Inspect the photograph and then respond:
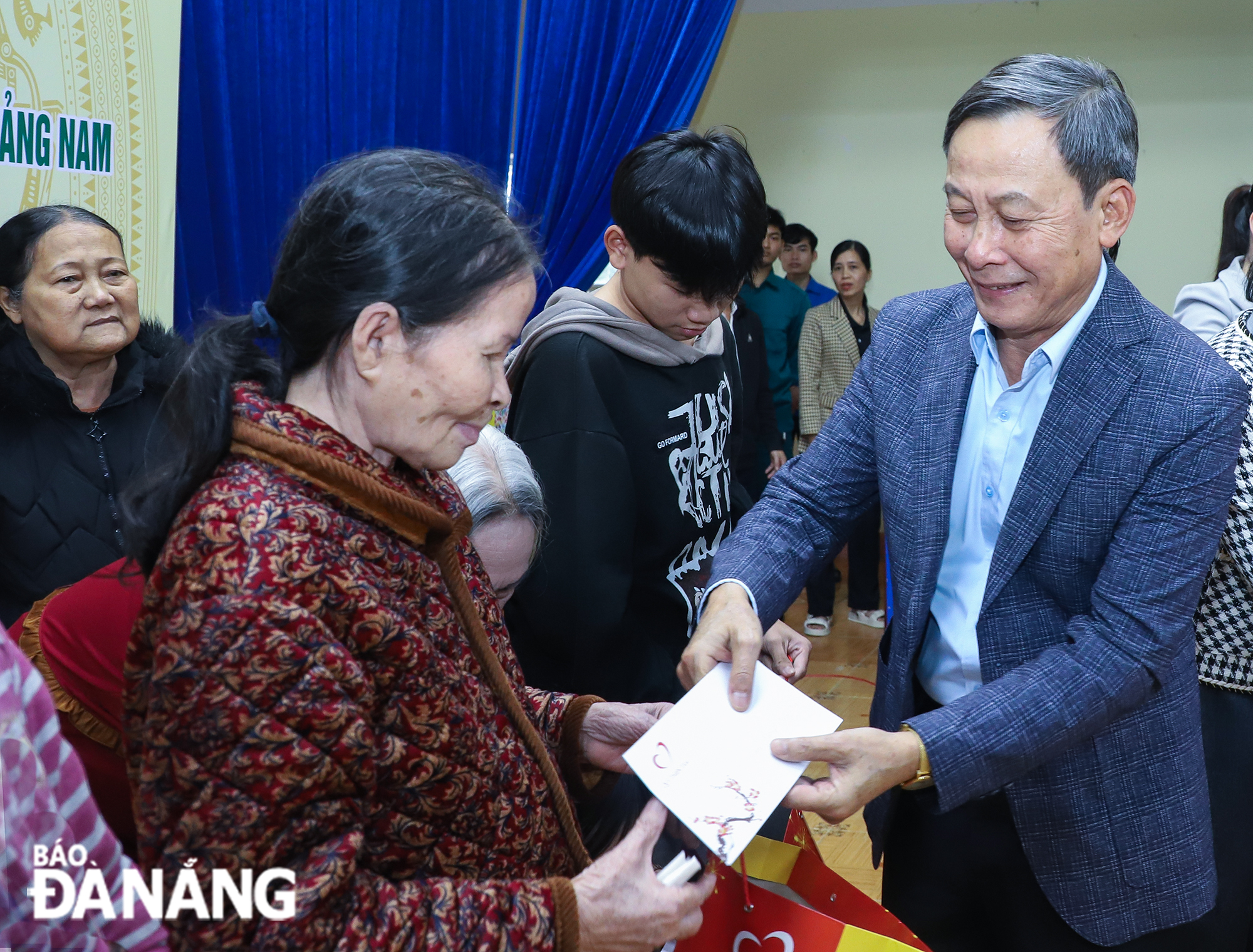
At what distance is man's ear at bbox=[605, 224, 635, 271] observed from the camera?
6.23 feet

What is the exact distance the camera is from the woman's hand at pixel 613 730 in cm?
135

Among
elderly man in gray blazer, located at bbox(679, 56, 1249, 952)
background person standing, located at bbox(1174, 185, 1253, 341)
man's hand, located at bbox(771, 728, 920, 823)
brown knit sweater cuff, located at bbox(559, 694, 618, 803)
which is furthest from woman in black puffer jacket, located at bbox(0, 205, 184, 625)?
background person standing, located at bbox(1174, 185, 1253, 341)

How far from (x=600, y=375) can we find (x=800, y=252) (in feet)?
15.8

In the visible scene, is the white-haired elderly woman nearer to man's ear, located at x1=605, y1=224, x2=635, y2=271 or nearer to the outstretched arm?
the outstretched arm

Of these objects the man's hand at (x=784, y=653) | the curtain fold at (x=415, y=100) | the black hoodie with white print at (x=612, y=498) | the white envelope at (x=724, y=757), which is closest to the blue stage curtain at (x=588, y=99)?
the curtain fold at (x=415, y=100)

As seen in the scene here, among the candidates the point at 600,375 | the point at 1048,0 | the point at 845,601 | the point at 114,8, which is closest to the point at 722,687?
the point at 600,375

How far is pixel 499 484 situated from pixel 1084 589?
0.85 meters

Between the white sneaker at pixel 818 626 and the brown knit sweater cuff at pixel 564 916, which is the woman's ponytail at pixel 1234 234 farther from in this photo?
the white sneaker at pixel 818 626

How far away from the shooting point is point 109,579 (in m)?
1.25

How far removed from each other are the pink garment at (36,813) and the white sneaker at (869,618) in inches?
195

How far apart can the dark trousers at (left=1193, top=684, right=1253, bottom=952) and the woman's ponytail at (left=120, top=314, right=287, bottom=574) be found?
146cm

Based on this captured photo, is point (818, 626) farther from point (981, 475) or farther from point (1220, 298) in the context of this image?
point (981, 475)

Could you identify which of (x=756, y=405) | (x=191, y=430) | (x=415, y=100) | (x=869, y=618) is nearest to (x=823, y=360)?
(x=756, y=405)

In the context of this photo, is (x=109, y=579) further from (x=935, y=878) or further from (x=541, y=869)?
(x=935, y=878)
